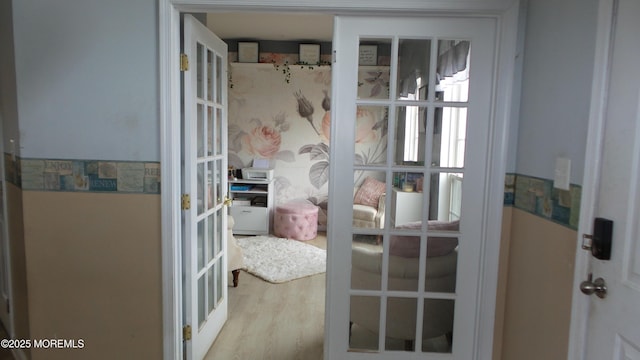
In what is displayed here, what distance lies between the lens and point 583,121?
1.38 m

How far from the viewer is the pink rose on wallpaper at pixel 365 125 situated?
6.52 ft

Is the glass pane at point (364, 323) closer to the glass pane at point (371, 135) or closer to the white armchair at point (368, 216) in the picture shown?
the white armchair at point (368, 216)

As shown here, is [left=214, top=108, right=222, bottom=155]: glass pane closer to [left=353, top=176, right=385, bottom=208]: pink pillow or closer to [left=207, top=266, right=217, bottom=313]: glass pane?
[left=207, top=266, right=217, bottom=313]: glass pane

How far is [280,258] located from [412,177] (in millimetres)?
2716

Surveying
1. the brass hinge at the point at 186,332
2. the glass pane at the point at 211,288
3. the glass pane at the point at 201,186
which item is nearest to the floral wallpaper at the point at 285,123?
the glass pane at the point at 211,288

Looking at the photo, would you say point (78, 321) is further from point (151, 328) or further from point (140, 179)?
point (140, 179)

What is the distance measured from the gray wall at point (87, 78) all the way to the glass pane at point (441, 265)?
1.52 meters

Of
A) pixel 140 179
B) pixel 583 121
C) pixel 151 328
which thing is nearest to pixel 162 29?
pixel 140 179

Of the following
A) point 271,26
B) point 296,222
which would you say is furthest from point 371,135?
point 271,26

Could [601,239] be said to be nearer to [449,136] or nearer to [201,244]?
[449,136]

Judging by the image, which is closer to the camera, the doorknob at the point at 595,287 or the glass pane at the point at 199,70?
the doorknob at the point at 595,287

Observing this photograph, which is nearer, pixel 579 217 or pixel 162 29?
pixel 579 217

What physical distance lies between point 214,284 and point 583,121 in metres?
2.27

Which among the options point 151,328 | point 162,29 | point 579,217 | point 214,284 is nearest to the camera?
point 579,217
